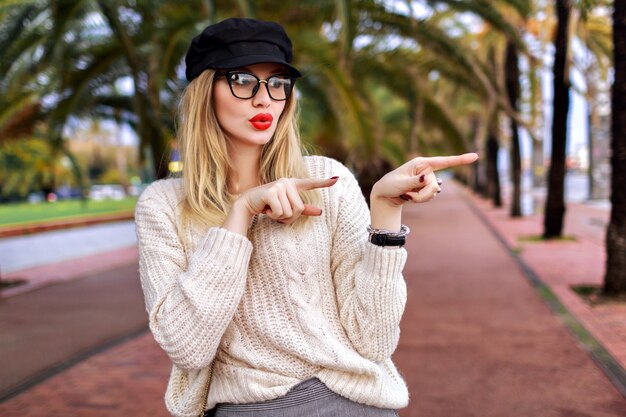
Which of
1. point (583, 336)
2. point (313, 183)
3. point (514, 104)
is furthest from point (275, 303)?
point (514, 104)

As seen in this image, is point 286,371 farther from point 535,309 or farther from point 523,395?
point 535,309

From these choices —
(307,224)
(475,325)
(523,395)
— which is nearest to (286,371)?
(307,224)

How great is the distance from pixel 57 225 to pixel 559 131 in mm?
17238

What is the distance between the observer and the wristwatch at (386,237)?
1.47 m

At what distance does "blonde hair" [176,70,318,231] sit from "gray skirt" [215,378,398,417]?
441 mm

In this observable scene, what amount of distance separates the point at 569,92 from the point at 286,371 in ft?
37.6

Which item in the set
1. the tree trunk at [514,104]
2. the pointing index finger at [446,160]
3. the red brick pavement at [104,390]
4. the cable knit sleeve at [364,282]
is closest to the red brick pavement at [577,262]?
the tree trunk at [514,104]

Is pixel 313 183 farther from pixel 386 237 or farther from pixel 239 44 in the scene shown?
pixel 239 44

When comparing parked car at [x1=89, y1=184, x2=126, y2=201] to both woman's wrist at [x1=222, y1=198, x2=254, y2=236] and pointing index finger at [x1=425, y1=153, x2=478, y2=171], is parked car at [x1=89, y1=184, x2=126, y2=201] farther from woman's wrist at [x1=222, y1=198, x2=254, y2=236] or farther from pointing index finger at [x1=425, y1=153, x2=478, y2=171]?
pointing index finger at [x1=425, y1=153, x2=478, y2=171]

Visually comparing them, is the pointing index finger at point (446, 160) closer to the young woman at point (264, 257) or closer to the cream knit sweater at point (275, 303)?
the young woman at point (264, 257)

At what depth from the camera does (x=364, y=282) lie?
1.49 metres

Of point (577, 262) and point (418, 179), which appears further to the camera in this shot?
point (577, 262)

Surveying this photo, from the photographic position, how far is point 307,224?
1.56 meters

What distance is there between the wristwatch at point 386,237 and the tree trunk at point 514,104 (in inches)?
632
